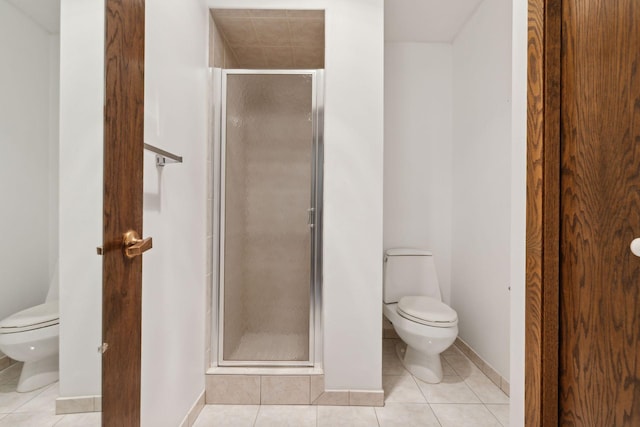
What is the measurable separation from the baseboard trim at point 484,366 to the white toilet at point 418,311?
34 cm

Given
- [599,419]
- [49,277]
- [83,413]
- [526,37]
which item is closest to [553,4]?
[526,37]

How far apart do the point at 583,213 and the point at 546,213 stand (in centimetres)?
9

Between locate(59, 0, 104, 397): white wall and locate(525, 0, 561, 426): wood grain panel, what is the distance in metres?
1.21

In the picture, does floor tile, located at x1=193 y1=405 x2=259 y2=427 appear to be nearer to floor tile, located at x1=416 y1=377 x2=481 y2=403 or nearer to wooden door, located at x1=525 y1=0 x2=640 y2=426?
floor tile, located at x1=416 y1=377 x2=481 y2=403

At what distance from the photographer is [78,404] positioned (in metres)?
0.71

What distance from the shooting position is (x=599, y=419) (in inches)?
31.6

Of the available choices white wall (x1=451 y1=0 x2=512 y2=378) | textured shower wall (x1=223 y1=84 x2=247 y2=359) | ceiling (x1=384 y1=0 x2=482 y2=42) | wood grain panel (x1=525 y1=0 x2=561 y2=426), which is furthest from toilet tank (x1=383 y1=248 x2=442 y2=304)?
ceiling (x1=384 y1=0 x2=482 y2=42)

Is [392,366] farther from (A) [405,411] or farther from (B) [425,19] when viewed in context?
(B) [425,19]

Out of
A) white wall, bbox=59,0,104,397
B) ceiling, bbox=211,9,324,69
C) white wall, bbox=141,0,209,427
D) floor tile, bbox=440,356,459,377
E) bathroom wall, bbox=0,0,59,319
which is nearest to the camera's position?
bathroom wall, bbox=0,0,59,319

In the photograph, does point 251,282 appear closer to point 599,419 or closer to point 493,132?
point 599,419

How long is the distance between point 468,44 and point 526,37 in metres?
1.67

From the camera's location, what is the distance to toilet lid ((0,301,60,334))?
49cm

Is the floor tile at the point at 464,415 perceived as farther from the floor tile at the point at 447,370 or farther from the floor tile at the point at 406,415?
the floor tile at the point at 447,370

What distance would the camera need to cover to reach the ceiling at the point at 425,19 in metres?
2.24
